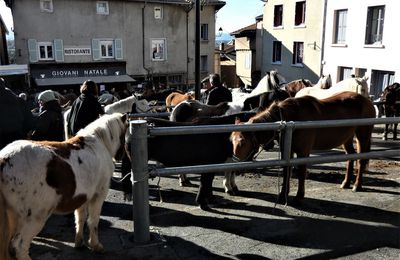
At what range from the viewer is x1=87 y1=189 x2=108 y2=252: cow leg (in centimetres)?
346

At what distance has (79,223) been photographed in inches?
148

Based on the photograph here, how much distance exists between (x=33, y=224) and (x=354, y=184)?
4211 millimetres

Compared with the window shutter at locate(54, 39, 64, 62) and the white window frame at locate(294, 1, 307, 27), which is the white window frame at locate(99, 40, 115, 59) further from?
the white window frame at locate(294, 1, 307, 27)

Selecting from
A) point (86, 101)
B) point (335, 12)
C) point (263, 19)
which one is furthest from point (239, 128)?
A: point (263, 19)

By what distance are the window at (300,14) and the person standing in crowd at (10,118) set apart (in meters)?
29.2

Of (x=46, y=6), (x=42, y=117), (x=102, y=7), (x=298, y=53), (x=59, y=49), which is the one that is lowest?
(x=42, y=117)

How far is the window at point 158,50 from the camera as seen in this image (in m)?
36.3

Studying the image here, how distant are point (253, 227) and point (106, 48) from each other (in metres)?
32.8

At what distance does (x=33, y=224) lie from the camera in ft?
10.00

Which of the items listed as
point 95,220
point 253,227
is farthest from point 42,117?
point 253,227

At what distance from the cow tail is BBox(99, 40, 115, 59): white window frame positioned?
3268 cm

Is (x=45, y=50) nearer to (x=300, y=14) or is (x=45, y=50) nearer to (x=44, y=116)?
(x=300, y=14)

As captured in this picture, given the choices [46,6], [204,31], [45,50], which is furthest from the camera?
[204,31]

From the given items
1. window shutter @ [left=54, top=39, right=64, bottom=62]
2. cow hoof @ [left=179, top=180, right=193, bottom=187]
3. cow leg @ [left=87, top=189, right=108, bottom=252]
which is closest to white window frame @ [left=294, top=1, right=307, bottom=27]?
window shutter @ [left=54, top=39, right=64, bottom=62]
